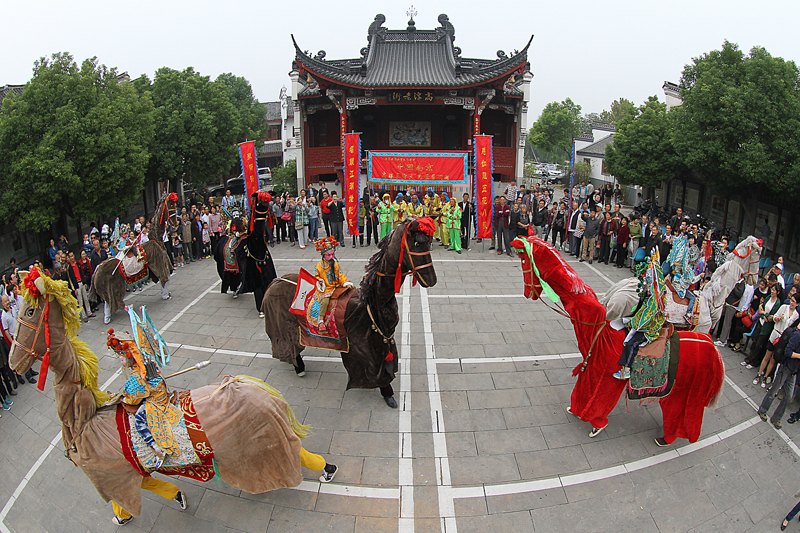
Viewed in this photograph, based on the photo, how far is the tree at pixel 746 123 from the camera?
1207 centimetres

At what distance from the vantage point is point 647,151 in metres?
19.4

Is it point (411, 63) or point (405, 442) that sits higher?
point (411, 63)

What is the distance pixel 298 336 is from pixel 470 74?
18.6 metres

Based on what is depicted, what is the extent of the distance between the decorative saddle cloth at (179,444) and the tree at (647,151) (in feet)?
64.0

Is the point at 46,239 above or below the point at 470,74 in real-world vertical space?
below

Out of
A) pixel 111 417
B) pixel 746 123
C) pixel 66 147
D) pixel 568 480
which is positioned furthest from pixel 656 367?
pixel 66 147

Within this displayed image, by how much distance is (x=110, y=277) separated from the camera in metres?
8.95

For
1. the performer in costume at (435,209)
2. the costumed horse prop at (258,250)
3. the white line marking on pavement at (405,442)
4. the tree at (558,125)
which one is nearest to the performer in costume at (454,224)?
the performer in costume at (435,209)

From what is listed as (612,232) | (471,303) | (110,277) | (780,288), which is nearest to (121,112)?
(110,277)

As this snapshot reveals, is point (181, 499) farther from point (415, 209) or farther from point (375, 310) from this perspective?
point (415, 209)

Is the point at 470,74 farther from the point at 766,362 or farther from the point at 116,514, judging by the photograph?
the point at 116,514

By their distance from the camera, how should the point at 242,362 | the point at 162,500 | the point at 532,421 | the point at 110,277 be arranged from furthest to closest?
the point at 110,277 → the point at 242,362 → the point at 532,421 → the point at 162,500

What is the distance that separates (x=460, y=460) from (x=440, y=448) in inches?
11.0

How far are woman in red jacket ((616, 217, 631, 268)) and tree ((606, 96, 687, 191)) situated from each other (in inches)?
329
